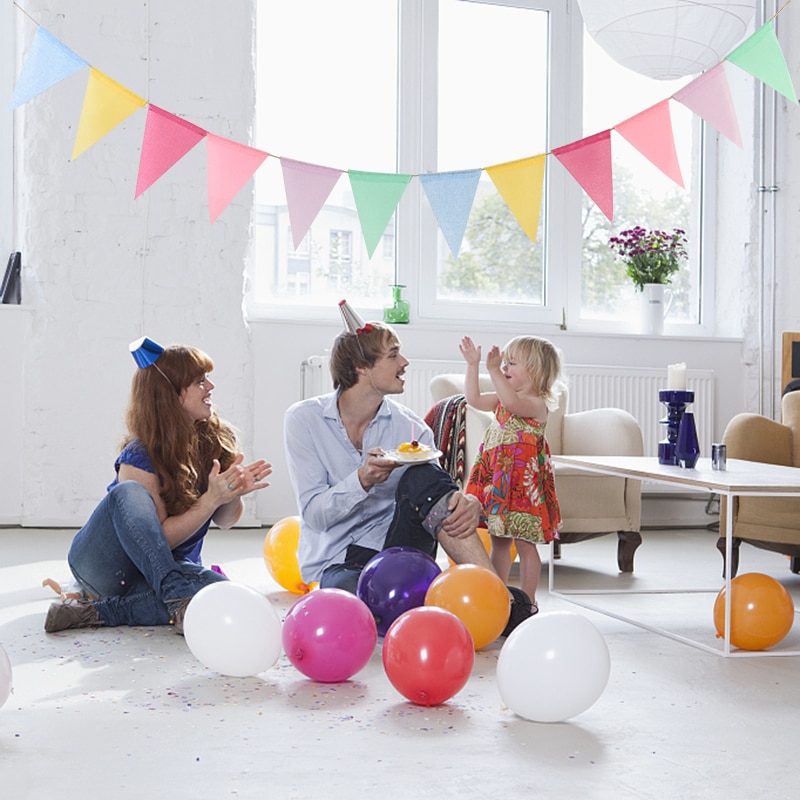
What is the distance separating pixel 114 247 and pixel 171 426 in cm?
217

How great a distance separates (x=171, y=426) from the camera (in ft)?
8.69

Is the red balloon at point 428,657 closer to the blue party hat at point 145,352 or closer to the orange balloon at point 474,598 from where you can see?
the orange balloon at point 474,598

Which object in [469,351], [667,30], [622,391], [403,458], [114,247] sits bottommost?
[403,458]

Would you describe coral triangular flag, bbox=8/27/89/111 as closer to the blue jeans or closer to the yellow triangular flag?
the yellow triangular flag

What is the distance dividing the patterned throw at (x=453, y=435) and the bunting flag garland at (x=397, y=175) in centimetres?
61

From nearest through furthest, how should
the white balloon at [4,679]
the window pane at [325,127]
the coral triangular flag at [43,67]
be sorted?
the white balloon at [4,679] < the coral triangular flag at [43,67] < the window pane at [325,127]

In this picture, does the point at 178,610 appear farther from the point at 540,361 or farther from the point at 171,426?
the point at 540,361


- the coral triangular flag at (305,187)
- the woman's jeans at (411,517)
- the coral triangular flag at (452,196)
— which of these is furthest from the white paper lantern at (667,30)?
the woman's jeans at (411,517)

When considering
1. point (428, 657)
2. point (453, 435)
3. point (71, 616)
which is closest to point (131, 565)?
point (71, 616)

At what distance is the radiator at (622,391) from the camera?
16.0 ft

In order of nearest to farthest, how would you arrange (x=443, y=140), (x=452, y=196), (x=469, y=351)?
(x=469, y=351), (x=452, y=196), (x=443, y=140)

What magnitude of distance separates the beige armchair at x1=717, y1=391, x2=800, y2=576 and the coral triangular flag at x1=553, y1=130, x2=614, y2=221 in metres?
0.94

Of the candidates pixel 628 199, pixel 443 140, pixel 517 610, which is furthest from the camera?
pixel 628 199

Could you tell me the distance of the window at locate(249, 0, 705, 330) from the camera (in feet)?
16.8
